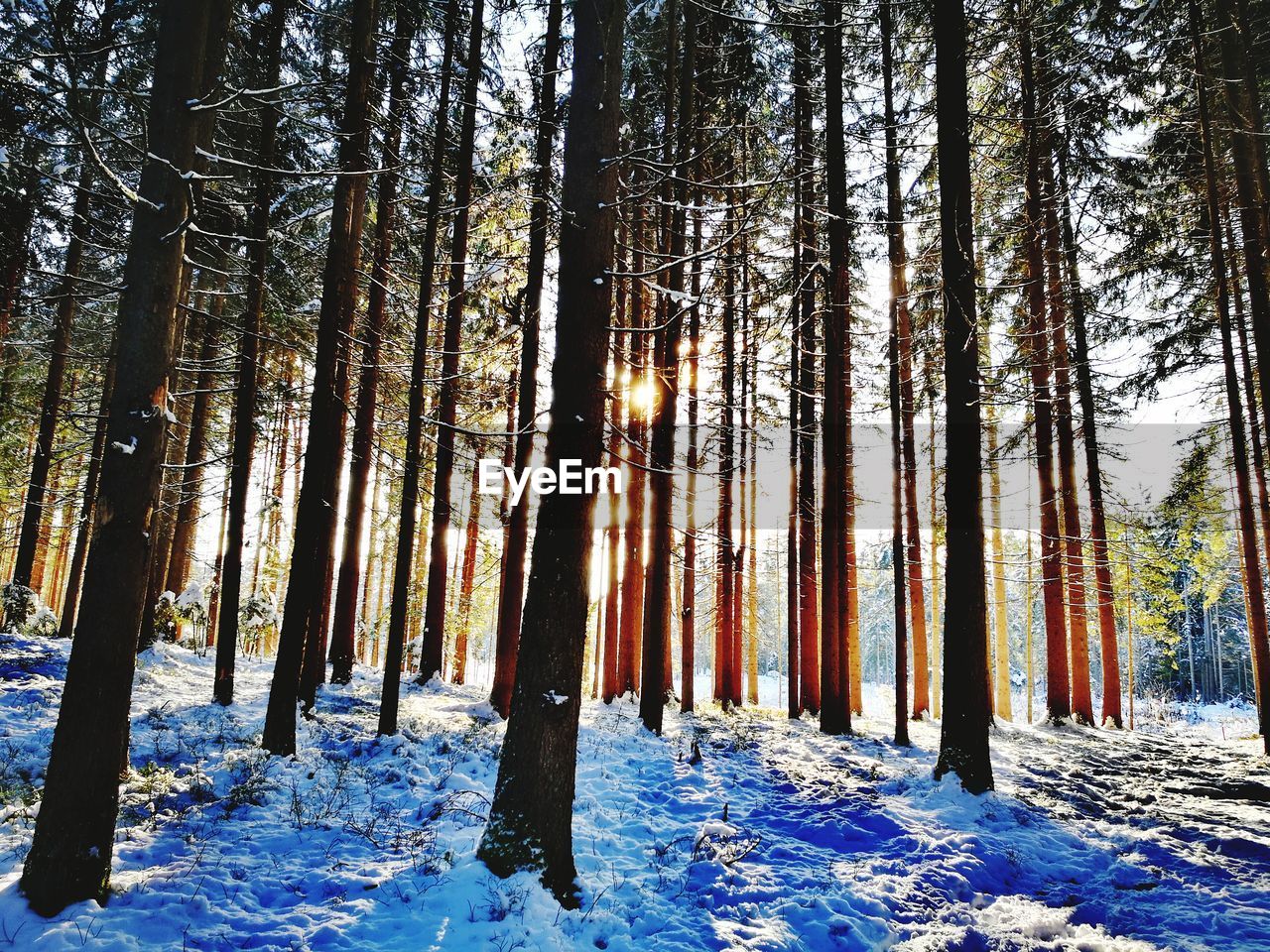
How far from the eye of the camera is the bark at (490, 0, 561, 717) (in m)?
10.5

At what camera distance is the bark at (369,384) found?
11102mm

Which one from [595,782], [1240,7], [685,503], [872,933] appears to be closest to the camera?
[872,933]

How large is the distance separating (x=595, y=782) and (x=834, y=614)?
18.4ft

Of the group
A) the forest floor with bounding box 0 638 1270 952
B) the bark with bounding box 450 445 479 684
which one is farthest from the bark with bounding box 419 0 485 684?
the bark with bounding box 450 445 479 684

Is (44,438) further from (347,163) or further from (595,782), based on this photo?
(595,782)

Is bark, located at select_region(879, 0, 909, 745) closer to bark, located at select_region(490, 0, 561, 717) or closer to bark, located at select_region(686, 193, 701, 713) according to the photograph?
bark, located at select_region(686, 193, 701, 713)

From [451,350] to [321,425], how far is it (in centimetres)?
424

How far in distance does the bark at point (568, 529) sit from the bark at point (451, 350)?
13.0ft

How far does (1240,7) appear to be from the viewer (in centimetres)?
1051

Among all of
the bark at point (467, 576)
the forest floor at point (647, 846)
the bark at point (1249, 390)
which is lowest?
the forest floor at point (647, 846)

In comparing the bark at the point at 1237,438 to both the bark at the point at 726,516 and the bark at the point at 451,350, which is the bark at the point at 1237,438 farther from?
the bark at the point at 451,350

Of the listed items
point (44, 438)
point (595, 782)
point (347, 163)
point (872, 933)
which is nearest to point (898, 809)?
point (872, 933)

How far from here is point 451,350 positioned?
11586 mm

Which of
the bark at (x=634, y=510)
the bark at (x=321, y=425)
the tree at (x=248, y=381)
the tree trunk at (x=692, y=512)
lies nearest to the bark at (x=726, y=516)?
the tree trunk at (x=692, y=512)
